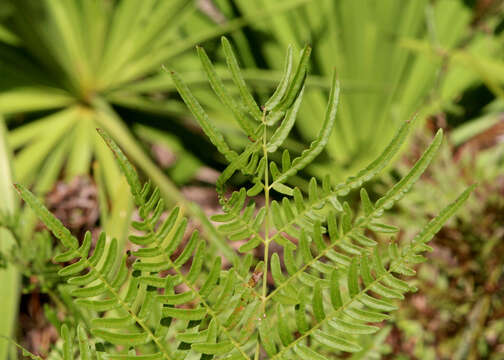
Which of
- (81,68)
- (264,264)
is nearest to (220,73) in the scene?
(81,68)

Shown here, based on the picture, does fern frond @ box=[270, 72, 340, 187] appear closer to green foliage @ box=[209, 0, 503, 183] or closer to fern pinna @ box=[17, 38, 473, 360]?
fern pinna @ box=[17, 38, 473, 360]

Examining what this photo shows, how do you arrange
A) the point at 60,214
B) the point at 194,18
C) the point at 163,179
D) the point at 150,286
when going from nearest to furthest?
1. the point at 150,286
2. the point at 60,214
3. the point at 163,179
4. the point at 194,18

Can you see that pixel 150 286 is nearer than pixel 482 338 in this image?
Yes

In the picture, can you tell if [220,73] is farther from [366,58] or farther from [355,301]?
[355,301]

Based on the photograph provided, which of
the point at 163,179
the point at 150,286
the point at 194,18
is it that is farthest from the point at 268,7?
the point at 150,286

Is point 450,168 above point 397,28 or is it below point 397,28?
below

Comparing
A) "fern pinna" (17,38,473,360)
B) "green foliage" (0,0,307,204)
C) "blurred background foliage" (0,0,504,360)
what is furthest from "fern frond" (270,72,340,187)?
"green foliage" (0,0,307,204)

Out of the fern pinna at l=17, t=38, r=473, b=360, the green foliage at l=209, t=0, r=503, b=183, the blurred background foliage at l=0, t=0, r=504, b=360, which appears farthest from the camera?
the green foliage at l=209, t=0, r=503, b=183

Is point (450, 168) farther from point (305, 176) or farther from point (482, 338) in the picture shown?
point (305, 176)
